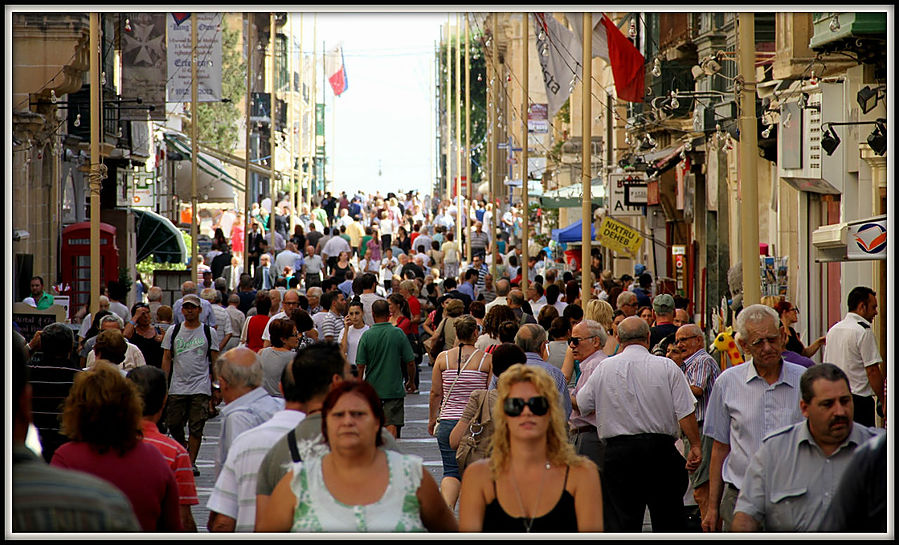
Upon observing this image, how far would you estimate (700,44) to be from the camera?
2447cm

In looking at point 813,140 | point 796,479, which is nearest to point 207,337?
point 813,140

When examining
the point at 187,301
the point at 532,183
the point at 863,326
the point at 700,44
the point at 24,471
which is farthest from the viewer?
the point at 532,183

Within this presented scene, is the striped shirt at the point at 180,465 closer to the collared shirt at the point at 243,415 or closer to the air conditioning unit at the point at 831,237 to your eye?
the collared shirt at the point at 243,415

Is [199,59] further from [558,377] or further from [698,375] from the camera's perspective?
[698,375]

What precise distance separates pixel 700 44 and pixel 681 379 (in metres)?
16.0

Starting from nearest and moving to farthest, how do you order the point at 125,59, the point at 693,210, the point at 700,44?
the point at 700,44 → the point at 693,210 → the point at 125,59

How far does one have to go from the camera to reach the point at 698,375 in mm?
10477

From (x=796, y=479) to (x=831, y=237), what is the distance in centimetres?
643

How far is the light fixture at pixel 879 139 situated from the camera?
14969 mm

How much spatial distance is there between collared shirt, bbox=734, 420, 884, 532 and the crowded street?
1 cm

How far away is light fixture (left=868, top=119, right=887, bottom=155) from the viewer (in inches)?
589

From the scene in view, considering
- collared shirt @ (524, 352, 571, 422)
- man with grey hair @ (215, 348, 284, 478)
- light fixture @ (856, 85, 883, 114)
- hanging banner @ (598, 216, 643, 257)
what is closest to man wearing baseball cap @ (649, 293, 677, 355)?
light fixture @ (856, 85, 883, 114)

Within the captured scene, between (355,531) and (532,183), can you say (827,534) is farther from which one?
(532,183)

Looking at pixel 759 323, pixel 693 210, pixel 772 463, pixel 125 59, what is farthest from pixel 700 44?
pixel 772 463
